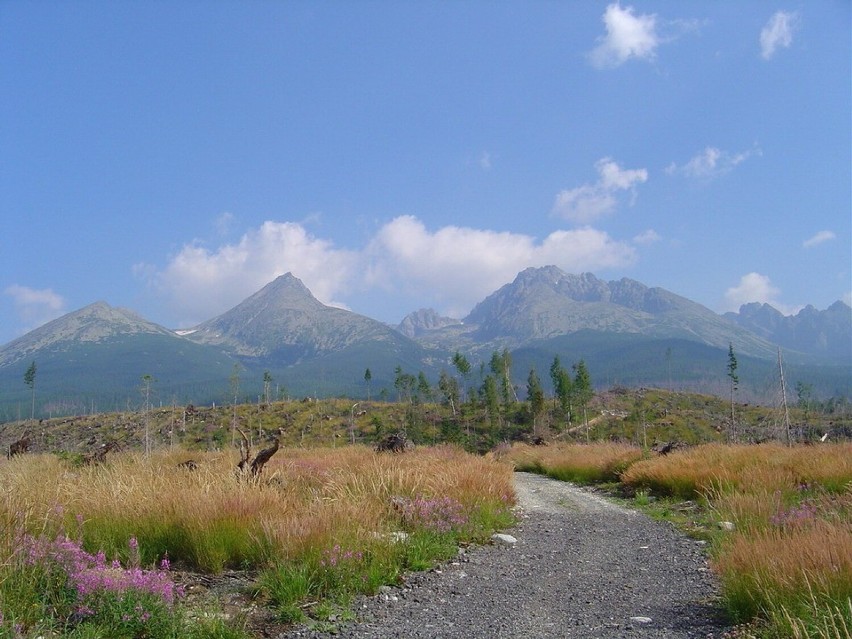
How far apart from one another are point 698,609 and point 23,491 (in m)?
7.43

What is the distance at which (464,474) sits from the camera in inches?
397

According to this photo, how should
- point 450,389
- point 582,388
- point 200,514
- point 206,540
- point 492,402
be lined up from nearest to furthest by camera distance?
1. point 206,540
2. point 200,514
3. point 582,388
4. point 492,402
5. point 450,389

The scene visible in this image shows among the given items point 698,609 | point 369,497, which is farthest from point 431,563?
point 698,609

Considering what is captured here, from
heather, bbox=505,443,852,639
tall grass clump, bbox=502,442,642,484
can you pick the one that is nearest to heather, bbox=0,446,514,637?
heather, bbox=505,443,852,639

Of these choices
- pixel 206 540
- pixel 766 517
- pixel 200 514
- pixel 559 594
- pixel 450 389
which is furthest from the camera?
pixel 450 389

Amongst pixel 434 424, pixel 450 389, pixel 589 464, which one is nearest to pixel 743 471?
pixel 589 464

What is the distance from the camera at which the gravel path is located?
4484 millimetres

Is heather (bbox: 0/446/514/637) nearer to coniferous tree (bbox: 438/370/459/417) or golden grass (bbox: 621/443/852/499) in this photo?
golden grass (bbox: 621/443/852/499)

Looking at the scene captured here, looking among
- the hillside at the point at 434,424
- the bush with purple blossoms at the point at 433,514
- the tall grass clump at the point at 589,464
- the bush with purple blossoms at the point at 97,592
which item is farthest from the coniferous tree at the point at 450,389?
the bush with purple blossoms at the point at 97,592

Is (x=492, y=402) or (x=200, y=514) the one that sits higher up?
(x=200, y=514)

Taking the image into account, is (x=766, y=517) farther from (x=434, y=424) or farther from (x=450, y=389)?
(x=450, y=389)

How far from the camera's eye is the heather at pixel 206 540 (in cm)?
416

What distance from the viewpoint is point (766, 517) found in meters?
6.64

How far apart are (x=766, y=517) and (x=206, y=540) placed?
6382mm
